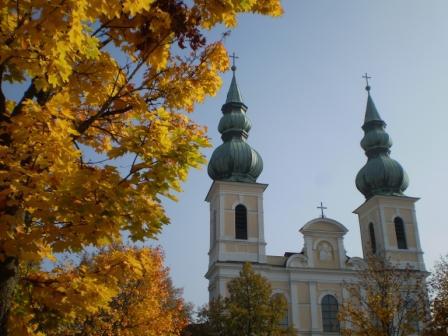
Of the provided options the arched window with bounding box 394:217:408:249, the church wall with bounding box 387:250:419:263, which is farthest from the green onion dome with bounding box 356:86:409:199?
the church wall with bounding box 387:250:419:263

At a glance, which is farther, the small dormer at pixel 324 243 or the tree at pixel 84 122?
the small dormer at pixel 324 243

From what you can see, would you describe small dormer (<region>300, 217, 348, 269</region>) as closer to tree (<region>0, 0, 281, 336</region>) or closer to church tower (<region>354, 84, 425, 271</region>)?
church tower (<region>354, 84, 425, 271</region>)

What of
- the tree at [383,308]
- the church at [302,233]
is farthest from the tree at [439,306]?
the church at [302,233]

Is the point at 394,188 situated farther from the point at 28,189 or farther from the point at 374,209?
the point at 28,189

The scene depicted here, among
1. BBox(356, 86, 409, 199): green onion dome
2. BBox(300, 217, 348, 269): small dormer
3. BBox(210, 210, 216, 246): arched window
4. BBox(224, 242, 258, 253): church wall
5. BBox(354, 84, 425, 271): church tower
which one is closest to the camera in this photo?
BBox(224, 242, 258, 253): church wall

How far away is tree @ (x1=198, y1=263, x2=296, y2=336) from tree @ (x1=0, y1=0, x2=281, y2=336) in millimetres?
17723

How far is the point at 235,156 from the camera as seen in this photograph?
35844mm

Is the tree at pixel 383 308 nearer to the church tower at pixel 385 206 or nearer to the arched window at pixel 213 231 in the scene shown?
the church tower at pixel 385 206

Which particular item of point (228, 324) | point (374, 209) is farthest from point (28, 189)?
point (374, 209)

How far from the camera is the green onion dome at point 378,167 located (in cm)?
3850

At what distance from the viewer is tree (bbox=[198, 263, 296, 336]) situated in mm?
22516

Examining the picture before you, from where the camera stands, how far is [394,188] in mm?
38531

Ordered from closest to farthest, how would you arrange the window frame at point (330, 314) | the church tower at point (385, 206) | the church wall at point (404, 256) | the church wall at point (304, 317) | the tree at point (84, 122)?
the tree at point (84, 122), the church wall at point (304, 317), the window frame at point (330, 314), the church wall at point (404, 256), the church tower at point (385, 206)

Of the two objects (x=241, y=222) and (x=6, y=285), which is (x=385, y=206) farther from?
(x=6, y=285)
